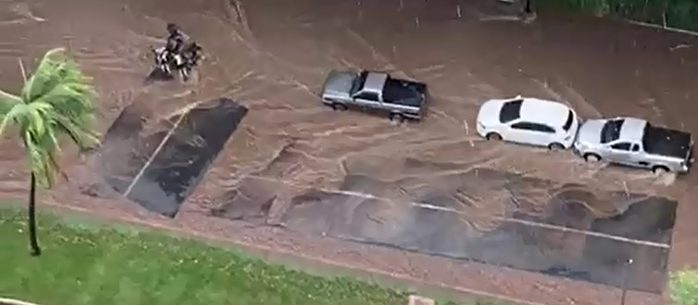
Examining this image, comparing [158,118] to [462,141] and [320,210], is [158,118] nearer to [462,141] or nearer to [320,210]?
[320,210]

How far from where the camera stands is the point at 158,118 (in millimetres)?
29375

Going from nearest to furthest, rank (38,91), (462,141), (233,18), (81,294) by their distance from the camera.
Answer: (38,91)
(81,294)
(462,141)
(233,18)

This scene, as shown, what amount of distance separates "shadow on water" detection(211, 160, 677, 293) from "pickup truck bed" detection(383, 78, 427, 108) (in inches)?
80.2

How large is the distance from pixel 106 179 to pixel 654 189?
438 inches

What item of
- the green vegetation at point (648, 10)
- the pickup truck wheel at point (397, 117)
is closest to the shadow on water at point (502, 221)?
the pickup truck wheel at point (397, 117)

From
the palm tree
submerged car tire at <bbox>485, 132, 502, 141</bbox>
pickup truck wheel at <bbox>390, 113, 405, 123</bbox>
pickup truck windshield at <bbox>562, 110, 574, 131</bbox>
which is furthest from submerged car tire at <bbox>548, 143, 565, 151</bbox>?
the palm tree

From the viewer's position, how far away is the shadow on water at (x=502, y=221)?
25.7 meters

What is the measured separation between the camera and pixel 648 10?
31750 mm

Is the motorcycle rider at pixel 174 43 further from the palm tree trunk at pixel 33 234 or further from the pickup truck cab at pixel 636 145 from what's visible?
the pickup truck cab at pixel 636 145

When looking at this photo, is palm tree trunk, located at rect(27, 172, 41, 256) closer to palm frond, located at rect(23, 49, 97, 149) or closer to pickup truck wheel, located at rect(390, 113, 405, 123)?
palm frond, located at rect(23, 49, 97, 149)

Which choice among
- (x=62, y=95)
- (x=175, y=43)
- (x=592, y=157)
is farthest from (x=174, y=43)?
(x=592, y=157)

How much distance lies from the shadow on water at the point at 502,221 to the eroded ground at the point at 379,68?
2.0 inches

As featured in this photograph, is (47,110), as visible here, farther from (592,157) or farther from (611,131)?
(611,131)

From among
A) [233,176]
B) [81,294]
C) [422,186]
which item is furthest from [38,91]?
[422,186]
